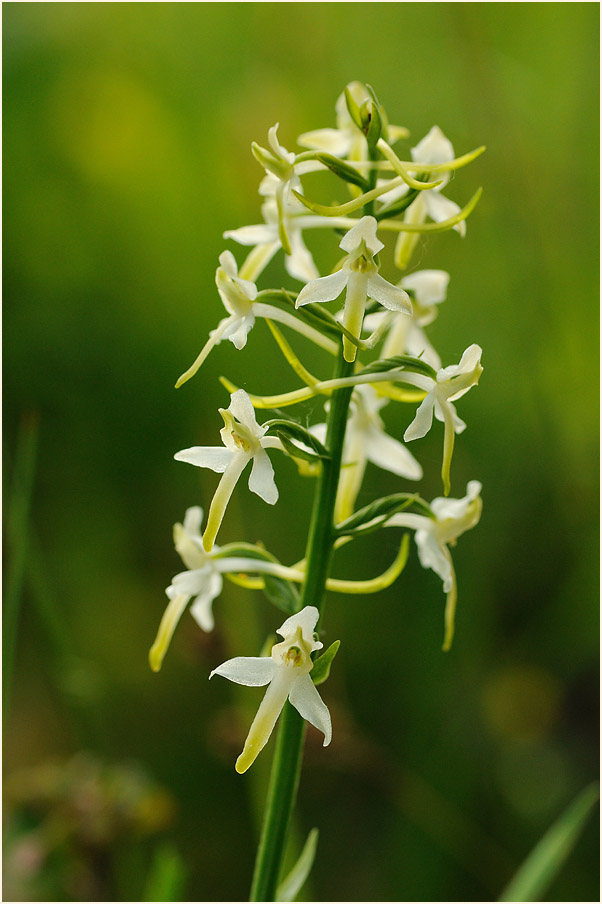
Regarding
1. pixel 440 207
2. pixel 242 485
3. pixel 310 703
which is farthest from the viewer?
pixel 242 485

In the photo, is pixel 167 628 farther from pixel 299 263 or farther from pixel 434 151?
pixel 434 151

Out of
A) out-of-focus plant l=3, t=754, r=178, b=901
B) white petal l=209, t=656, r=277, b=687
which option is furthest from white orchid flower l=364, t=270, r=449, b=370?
out-of-focus plant l=3, t=754, r=178, b=901

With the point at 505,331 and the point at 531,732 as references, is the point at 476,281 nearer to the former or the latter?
the point at 505,331

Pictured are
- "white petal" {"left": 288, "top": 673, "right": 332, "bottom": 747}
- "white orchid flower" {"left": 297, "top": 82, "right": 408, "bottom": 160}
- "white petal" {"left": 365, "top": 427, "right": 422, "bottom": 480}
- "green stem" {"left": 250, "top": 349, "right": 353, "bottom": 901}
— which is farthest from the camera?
"white petal" {"left": 365, "top": 427, "right": 422, "bottom": 480}

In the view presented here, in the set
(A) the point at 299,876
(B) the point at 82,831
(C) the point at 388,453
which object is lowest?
(B) the point at 82,831

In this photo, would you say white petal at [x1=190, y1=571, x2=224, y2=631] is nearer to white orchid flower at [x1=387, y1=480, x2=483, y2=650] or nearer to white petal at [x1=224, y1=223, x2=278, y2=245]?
A: white orchid flower at [x1=387, y1=480, x2=483, y2=650]

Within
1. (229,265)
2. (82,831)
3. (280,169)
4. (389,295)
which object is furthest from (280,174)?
(82,831)

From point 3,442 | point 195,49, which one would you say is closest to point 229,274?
point 3,442
